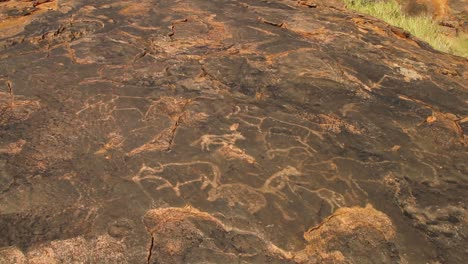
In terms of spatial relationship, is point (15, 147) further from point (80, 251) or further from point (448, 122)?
point (448, 122)

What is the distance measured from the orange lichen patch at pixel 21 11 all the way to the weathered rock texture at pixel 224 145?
1.2 inches

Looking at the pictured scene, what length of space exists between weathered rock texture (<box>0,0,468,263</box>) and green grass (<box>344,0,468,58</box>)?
1314 mm

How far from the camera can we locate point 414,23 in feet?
16.9

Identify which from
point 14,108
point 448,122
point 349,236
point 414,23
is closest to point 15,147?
point 14,108

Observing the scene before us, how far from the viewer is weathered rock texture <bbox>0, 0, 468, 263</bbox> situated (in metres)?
1.80

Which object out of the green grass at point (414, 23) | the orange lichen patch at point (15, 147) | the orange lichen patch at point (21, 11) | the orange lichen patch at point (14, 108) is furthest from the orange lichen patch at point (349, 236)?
the green grass at point (414, 23)

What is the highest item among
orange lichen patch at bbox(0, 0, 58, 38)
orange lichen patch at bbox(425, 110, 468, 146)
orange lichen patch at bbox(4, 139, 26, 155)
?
orange lichen patch at bbox(425, 110, 468, 146)

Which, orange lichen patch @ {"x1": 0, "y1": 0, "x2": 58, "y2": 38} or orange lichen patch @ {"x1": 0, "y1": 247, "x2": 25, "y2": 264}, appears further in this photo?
orange lichen patch @ {"x1": 0, "y1": 0, "x2": 58, "y2": 38}

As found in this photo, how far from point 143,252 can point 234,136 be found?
2.91ft

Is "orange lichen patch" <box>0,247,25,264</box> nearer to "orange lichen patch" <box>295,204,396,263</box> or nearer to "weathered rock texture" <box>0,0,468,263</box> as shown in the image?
"weathered rock texture" <box>0,0,468,263</box>

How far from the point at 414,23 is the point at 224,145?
374 centimetres

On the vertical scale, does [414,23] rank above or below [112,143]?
below

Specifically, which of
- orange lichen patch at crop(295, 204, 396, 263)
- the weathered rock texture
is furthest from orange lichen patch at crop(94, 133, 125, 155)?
orange lichen patch at crop(295, 204, 396, 263)

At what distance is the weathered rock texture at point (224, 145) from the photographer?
5.90 ft
